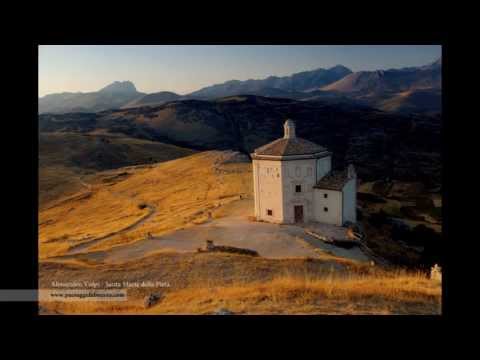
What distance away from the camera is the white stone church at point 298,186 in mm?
29672

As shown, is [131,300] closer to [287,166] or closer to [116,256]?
[116,256]

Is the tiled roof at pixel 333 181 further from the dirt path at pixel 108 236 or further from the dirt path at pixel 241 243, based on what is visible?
the dirt path at pixel 108 236

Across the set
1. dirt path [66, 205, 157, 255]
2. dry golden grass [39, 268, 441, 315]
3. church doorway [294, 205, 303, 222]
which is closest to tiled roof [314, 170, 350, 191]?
church doorway [294, 205, 303, 222]

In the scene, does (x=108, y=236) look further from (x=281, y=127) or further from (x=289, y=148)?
(x=281, y=127)

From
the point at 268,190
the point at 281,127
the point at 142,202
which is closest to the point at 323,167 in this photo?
the point at 268,190

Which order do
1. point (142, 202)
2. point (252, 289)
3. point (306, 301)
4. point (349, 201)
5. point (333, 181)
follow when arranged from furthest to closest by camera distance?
point (142, 202) → point (349, 201) → point (333, 181) → point (252, 289) → point (306, 301)

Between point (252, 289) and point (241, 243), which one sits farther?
point (241, 243)

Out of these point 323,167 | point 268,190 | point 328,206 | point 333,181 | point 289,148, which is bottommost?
point 328,206

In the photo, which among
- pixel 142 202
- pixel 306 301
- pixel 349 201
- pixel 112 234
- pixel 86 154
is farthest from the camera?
pixel 86 154

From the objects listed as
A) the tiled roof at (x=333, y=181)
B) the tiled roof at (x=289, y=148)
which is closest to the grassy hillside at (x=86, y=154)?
the tiled roof at (x=289, y=148)

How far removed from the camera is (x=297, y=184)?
98.6 feet

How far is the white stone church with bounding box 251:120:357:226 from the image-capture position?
29.7 m

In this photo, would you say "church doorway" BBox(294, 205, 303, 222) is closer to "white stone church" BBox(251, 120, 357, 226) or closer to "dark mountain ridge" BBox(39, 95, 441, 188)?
"white stone church" BBox(251, 120, 357, 226)

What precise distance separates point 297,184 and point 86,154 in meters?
78.8
